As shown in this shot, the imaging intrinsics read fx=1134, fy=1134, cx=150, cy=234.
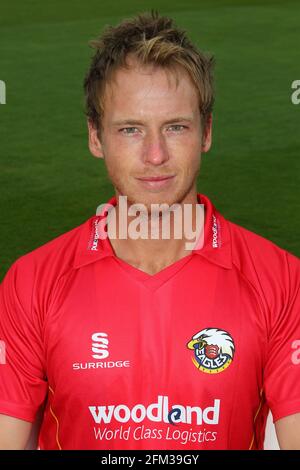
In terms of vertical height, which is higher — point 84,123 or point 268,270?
point 84,123

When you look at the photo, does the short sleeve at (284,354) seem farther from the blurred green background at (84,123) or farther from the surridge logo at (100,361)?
the blurred green background at (84,123)

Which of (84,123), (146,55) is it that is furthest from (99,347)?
(84,123)

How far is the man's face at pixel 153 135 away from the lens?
2637 mm

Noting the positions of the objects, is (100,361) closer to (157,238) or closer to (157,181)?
(157,238)

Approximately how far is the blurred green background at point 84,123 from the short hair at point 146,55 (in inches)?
124

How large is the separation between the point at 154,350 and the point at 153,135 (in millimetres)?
511

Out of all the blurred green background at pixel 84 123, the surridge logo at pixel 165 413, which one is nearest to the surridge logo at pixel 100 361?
the surridge logo at pixel 165 413

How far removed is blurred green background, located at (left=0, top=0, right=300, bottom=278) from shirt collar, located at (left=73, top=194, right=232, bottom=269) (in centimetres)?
303

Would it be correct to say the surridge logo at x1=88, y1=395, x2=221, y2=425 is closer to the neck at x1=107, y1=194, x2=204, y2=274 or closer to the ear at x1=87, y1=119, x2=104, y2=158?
the neck at x1=107, y1=194, x2=204, y2=274

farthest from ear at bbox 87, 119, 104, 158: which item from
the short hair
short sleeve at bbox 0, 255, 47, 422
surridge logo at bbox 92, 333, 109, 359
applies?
surridge logo at bbox 92, 333, 109, 359

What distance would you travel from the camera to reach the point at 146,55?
8.76 feet

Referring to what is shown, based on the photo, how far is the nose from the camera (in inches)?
103

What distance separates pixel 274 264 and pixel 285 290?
0.08 metres
